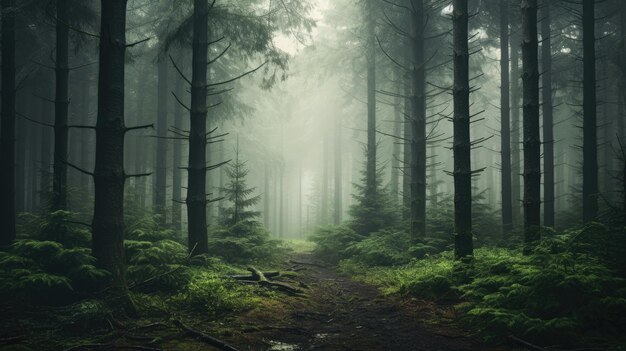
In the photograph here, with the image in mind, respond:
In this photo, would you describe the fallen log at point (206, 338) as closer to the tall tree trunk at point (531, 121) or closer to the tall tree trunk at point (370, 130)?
the tall tree trunk at point (531, 121)

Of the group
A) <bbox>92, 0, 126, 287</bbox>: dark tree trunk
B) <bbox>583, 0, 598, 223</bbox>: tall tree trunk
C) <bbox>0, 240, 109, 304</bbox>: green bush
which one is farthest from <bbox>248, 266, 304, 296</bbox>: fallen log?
<bbox>583, 0, 598, 223</bbox>: tall tree trunk

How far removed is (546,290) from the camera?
488cm

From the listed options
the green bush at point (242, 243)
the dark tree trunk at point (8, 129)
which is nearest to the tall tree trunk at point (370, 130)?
the green bush at point (242, 243)

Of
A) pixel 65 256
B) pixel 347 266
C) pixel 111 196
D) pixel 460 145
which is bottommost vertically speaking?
pixel 347 266

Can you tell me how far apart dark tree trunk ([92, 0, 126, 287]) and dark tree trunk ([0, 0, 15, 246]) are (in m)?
5.59

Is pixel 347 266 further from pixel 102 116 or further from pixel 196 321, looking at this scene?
pixel 102 116

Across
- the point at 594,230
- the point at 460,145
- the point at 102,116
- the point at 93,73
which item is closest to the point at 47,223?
the point at 102,116

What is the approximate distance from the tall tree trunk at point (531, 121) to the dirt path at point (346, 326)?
322 centimetres

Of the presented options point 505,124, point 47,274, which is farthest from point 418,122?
point 47,274

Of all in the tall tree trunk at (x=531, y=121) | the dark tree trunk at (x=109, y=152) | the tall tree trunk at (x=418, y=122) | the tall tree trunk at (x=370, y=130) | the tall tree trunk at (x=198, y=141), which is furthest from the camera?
the tall tree trunk at (x=370, y=130)

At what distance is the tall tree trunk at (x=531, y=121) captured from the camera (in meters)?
7.49

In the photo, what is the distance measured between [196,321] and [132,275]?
221cm

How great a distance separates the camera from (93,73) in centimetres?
2059

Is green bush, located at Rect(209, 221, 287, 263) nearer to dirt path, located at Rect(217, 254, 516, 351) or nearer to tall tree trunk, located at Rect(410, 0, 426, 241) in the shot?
dirt path, located at Rect(217, 254, 516, 351)
